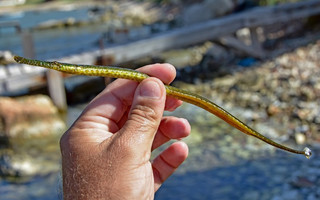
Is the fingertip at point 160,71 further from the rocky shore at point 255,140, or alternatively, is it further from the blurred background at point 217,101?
the rocky shore at point 255,140

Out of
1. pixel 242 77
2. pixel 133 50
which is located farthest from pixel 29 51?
pixel 242 77

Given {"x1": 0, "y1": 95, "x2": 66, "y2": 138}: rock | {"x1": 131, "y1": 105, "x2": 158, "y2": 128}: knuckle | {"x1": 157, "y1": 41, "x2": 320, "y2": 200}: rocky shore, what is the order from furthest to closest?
{"x1": 0, "y1": 95, "x2": 66, "y2": 138}: rock → {"x1": 157, "y1": 41, "x2": 320, "y2": 200}: rocky shore → {"x1": 131, "y1": 105, "x2": 158, "y2": 128}: knuckle

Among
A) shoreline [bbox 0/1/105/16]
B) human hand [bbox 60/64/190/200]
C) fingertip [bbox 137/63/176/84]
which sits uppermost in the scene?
fingertip [bbox 137/63/176/84]

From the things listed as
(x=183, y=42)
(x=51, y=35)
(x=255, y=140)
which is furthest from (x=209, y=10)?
(x=51, y=35)

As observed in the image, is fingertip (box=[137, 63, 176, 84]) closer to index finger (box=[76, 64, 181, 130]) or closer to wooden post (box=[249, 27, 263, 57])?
index finger (box=[76, 64, 181, 130])

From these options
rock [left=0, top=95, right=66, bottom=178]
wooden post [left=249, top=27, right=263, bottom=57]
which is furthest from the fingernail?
wooden post [left=249, top=27, right=263, bottom=57]
